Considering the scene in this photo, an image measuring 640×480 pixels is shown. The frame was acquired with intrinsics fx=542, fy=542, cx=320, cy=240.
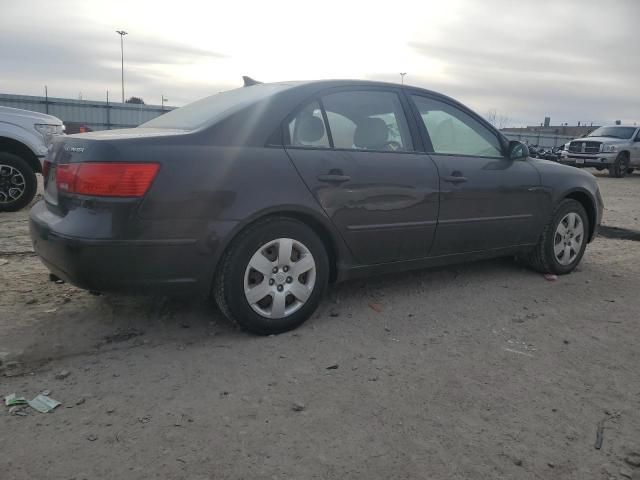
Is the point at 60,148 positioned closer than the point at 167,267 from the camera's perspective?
No

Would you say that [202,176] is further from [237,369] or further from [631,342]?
[631,342]

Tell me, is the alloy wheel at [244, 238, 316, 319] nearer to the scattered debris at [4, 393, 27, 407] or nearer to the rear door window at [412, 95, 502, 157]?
the scattered debris at [4, 393, 27, 407]

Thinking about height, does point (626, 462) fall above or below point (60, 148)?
below

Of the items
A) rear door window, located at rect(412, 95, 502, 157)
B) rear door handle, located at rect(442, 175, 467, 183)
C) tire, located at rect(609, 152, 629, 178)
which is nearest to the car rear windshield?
rear door window, located at rect(412, 95, 502, 157)

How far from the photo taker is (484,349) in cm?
324

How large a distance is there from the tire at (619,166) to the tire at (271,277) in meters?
18.1

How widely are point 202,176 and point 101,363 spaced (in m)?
1.14

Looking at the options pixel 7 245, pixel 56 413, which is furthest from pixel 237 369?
pixel 7 245

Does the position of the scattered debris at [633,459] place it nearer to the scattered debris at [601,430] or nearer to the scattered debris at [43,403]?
the scattered debris at [601,430]

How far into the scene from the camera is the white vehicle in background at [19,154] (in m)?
6.76

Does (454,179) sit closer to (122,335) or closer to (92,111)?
(122,335)

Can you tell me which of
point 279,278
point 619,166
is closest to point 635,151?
point 619,166

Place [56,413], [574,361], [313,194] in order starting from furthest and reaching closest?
[313,194]
[574,361]
[56,413]

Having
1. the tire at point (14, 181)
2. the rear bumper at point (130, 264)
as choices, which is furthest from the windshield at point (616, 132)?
the rear bumper at point (130, 264)
